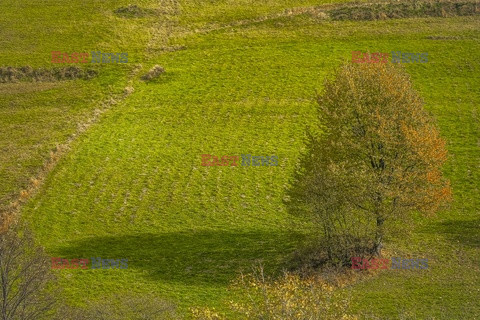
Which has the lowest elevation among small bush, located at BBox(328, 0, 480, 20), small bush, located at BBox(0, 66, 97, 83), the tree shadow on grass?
the tree shadow on grass

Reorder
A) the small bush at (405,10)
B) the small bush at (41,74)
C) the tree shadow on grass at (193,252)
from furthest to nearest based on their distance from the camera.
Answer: the small bush at (405,10), the small bush at (41,74), the tree shadow on grass at (193,252)

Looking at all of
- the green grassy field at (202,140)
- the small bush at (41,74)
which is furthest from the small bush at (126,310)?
the small bush at (41,74)

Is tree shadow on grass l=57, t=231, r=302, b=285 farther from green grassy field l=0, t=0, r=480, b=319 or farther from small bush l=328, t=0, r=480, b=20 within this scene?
small bush l=328, t=0, r=480, b=20

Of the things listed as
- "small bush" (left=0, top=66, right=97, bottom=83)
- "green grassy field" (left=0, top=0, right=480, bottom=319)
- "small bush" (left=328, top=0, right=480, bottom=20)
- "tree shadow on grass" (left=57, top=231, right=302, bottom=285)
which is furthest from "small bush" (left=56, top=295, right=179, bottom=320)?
"small bush" (left=328, top=0, right=480, bottom=20)

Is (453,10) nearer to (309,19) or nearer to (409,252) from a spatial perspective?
(309,19)

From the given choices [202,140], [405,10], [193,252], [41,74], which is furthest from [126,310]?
[405,10]

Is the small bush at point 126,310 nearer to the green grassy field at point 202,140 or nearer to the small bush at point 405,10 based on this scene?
the green grassy field at point 202,140
